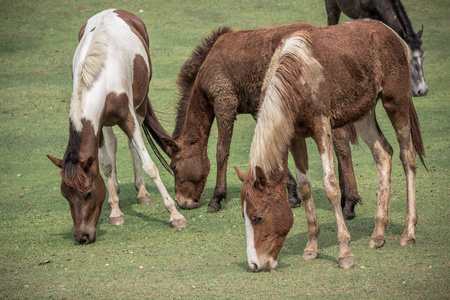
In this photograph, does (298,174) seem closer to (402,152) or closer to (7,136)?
(402,152)

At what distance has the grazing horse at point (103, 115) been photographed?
241 inches

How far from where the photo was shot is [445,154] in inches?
337

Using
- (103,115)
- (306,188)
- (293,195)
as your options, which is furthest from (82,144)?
(293,195)

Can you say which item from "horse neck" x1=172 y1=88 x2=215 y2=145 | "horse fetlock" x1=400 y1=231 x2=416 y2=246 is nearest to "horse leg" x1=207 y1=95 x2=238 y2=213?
"horse neck" x1=172 y1=88 x2=215 y2=145

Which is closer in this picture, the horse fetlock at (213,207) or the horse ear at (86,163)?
the horse ear at (86,163)

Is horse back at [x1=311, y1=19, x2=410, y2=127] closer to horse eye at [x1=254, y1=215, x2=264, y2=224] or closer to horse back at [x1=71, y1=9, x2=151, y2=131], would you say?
horse eye at [x1=254, y1=215, x2=264, y2=224]

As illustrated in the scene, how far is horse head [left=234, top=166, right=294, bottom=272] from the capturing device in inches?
189

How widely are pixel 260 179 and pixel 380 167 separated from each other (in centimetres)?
156

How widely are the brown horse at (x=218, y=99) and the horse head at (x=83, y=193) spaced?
156 cm

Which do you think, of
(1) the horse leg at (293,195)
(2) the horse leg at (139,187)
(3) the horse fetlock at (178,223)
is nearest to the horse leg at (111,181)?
(2) the horse leg at (139,187)

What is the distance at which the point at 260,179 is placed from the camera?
4.79 meters

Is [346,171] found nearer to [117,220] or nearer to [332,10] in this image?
[117,220]

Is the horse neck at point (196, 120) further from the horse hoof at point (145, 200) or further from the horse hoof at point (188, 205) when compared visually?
the horse hoof at point (145, 200)

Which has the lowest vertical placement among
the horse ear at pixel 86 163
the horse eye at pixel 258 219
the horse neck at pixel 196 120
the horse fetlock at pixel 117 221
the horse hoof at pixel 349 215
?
the horse fetlock at pixel 117 221
